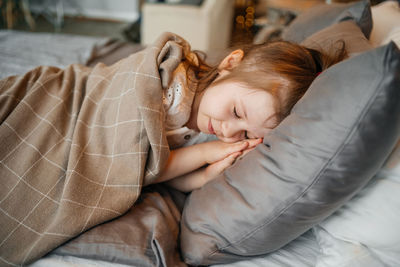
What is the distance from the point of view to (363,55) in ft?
1.73

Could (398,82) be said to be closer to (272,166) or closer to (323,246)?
(272,166)

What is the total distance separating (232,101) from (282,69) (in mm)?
165

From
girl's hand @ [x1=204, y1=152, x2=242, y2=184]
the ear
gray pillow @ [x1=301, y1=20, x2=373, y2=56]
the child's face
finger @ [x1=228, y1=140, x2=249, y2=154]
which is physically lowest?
girl's hand @ [x1=204, y1=152, x2=242, y2=184]

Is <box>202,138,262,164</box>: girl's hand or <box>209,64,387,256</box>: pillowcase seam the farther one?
<box>202,138,262,164</box>: girl's hand

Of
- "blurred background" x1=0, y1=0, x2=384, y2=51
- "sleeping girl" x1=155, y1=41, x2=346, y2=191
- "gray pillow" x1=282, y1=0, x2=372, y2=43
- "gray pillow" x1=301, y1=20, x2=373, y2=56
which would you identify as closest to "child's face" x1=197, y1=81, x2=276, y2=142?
"sleeping girl" x1=155, y1=41, x2=346, y2=191

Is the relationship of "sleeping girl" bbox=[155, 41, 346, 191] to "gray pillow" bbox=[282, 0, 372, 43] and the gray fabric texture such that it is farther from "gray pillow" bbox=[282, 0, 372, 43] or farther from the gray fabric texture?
"gray pillow" bbox=[282, 0, 372, 43]

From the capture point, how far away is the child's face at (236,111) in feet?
2.63

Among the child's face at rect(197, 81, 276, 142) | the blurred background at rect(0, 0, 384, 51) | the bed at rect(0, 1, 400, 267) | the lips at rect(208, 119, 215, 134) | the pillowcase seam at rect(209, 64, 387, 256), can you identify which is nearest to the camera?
the pillowcase seam at rect(209, 64, 387, 256)

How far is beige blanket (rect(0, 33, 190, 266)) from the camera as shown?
0.67m

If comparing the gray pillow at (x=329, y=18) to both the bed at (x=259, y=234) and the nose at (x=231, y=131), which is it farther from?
the nose at (x=231, y=131)

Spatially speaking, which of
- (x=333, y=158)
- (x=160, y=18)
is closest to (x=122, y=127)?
(x=333, y=158)

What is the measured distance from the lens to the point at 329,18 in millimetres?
1272

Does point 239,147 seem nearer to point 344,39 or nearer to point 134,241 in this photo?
point 134,241

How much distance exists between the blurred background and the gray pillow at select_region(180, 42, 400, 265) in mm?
1646
